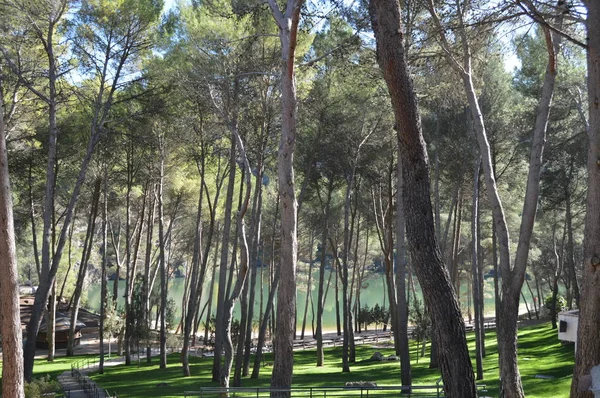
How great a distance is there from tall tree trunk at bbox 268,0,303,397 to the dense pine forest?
0.03 meters

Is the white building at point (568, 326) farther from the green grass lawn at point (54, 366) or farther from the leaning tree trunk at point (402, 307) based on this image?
the green grass lawn at point (54, 366)

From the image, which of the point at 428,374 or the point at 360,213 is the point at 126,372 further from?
the point at 360,213

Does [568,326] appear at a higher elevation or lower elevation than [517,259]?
lower

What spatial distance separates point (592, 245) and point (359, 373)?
513 inches

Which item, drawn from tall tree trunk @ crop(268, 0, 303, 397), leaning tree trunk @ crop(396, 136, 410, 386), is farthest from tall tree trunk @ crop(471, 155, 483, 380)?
tall tree trunk @ crop(268, 0, 303, 397)

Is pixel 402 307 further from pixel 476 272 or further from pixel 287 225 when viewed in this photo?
pixel 287 225

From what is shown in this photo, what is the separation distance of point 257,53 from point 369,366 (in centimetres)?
1079

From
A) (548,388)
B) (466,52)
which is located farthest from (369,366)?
(466,52)

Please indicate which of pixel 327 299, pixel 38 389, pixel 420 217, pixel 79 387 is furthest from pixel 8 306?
pixel 327 299

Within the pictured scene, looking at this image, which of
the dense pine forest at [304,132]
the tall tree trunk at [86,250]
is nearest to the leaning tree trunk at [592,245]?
the dense pine forest at [304,132]

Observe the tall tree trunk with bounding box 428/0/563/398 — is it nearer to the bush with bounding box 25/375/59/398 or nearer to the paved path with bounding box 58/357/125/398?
the bush with bounding box 25/375/59/398

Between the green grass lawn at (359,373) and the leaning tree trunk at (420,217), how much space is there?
7.73 m

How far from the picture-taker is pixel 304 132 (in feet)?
64.6

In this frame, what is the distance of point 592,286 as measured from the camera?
6012 millimetres
